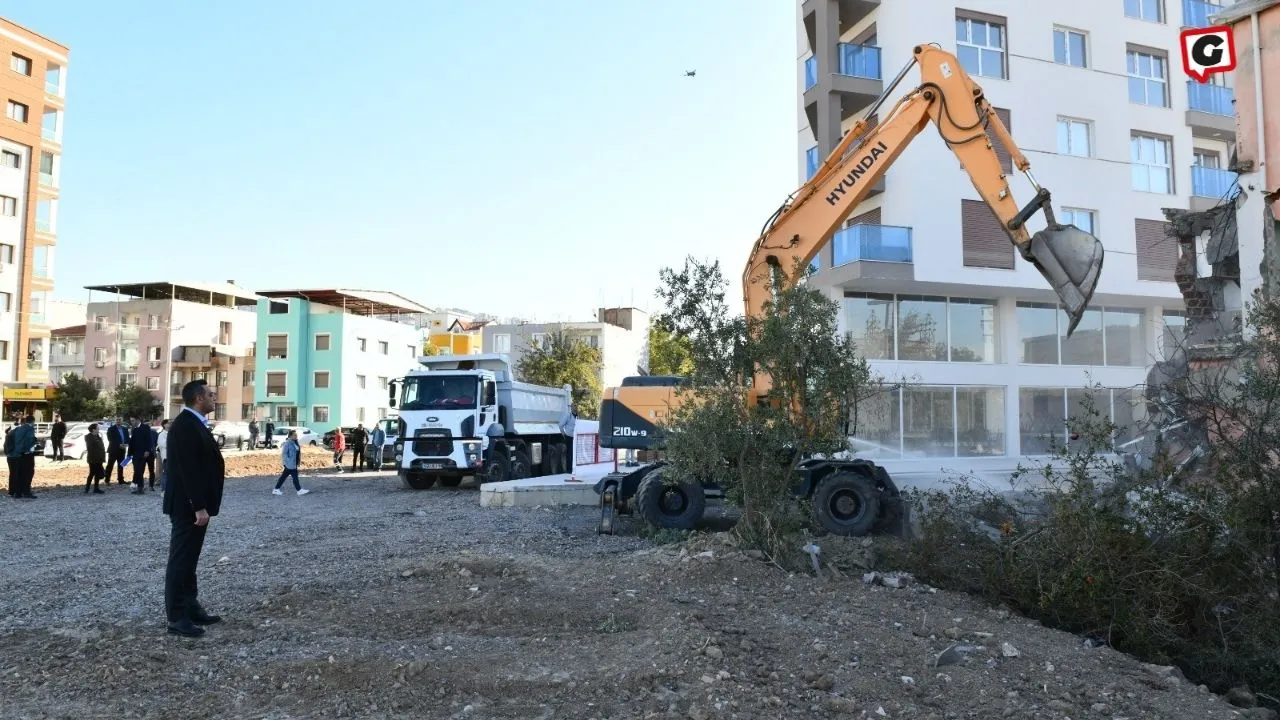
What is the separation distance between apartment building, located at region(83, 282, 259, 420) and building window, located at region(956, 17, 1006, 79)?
57.1m

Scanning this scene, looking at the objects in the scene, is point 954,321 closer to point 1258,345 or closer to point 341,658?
point 1258,345

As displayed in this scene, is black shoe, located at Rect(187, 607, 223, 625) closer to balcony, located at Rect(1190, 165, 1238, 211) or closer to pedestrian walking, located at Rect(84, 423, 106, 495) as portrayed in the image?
pedestrian walking, located at Rect(84, 423, 106, 495)

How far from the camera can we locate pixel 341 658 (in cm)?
597

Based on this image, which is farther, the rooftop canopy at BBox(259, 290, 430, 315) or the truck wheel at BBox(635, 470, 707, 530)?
the rooftop canopy at BBox(259, 290, 430, 315)

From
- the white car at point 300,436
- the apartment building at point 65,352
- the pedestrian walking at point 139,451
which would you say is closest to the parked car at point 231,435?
the white car at point 300,436

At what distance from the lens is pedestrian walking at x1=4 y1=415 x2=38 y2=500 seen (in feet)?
59.8

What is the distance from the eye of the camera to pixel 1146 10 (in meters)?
28.0

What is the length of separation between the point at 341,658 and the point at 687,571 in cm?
344

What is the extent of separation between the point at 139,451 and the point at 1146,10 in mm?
29215

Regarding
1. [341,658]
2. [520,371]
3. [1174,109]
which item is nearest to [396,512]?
[341,658]

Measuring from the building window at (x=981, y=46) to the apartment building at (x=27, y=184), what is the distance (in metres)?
45.0

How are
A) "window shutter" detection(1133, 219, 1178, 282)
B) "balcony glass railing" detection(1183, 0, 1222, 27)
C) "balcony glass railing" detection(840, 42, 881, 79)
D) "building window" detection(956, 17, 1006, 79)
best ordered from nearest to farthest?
"balcony glass railing" detection(840, 42, 881, 79)
"building window" detection(956, 17, 1006, 79)
"window shutter" detection(1133, 219, 1178, 282)
"balcony glass railing" detection(1183, 0, 1222, 27)

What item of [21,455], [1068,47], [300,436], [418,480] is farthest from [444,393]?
[300,436]

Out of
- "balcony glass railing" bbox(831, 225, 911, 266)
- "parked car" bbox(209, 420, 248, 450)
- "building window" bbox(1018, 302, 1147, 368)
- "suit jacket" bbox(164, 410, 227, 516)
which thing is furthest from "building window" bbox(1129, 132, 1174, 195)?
"parked car" bbox(209, 420, 248, 450)
